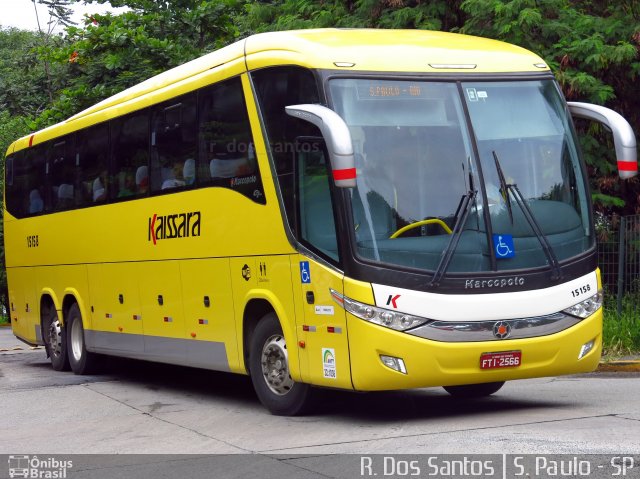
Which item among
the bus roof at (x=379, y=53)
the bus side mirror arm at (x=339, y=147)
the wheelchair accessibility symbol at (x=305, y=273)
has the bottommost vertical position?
the wheelchair accessibility symbol at (x=305, y=273)

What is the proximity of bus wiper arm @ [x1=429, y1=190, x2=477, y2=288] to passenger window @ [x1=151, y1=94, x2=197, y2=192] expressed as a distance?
12.9 feet

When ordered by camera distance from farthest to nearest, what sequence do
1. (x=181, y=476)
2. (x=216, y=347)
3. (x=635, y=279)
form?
(x=635, y=279) → (x=216, y=347) → (x=181, y=476)

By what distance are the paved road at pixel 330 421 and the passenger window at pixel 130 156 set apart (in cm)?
261

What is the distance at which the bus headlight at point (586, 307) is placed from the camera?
10570 mm

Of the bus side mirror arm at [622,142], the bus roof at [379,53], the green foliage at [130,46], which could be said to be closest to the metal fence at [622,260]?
the bus side mirror arm at [622,142]

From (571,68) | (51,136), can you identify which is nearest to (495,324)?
(571,68)

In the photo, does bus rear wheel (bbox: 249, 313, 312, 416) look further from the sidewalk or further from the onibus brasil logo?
the sidewalk

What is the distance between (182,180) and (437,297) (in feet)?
14.7

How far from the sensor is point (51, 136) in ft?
61.9

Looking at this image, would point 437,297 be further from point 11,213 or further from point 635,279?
point 11,213

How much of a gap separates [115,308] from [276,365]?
5.13 metres

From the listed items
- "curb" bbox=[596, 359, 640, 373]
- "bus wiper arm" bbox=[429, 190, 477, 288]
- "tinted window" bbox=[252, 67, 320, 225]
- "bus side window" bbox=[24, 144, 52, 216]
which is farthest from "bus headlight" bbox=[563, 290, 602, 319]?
"bus side window" bbox=[24, 144, 52, 216]

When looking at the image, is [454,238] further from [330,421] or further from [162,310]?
[162,310]

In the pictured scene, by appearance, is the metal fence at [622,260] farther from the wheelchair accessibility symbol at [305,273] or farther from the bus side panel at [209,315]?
the wheelchair accessibility symbol at [305,273]
